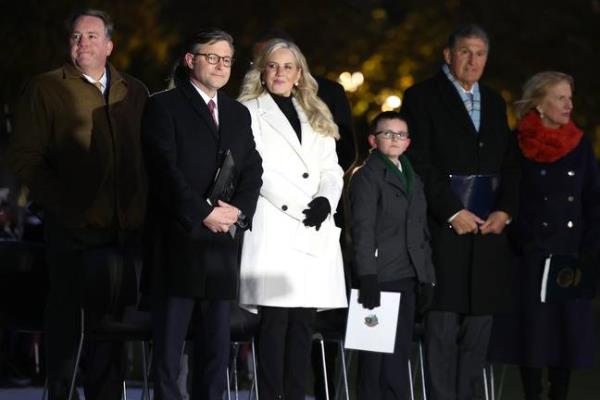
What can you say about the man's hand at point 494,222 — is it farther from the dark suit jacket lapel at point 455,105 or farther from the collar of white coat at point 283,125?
the collar of white coat at point 283,125

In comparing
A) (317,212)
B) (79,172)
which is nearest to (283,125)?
(317,212)

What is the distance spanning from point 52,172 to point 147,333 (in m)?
0.99

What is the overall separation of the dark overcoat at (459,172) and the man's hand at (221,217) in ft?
6.06

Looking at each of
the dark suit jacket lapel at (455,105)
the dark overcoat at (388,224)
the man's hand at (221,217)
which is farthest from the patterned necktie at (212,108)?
the dark suit jacket lapel at (455,105)

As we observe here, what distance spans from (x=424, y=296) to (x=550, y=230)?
131cm

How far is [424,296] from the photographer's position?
11.9 m

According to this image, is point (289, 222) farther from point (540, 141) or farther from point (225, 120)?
point (540, 141)

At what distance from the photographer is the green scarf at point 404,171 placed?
11875 millimetres

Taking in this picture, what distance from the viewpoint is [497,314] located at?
40.7 ft

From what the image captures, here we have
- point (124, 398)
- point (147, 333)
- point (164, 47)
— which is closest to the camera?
point (147, 333)

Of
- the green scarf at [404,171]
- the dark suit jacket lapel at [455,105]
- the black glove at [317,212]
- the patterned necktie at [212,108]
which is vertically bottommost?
the black glove at [317,212]

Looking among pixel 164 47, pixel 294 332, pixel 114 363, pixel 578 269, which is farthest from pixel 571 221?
pixel 164 47

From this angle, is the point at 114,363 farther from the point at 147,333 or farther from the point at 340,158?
the point at 340,158

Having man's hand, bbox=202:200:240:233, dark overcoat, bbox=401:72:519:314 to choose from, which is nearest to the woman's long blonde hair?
dark overcoat, bbox=401:72:519:314
